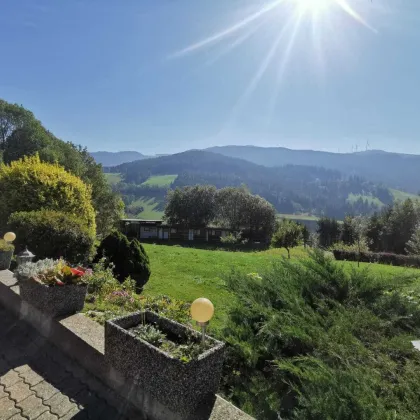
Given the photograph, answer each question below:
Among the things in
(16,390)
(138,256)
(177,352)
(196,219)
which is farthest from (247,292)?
(196,219)

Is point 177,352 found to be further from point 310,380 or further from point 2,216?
point 2,216

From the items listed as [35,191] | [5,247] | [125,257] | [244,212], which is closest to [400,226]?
[244,212]

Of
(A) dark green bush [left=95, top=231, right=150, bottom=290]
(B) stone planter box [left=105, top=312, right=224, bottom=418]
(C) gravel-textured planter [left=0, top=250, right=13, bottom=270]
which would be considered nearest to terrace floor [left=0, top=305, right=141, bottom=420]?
(B) stone planter box [left=105, top=312, right=224, bottom=418]

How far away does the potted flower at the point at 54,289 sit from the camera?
371cm

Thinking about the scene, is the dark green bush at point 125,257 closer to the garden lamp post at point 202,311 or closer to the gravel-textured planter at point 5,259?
the gravel-textured planter at point 5,259

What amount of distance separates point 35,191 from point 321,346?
8.94 meters

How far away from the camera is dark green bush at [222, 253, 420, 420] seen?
2232 millimetres

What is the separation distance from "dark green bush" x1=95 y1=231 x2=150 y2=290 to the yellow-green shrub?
171 centimetres

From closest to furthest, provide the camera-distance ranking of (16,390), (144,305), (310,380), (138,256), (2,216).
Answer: (310,380) < (16,390) < (144,305) < (138,256) < (2,216)

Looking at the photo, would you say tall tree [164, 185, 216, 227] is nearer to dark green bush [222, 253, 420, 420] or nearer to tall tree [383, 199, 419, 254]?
tall tree [383, 199, 419, 254]

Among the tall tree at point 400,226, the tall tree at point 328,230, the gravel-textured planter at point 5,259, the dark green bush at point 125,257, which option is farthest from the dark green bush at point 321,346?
the tall tree at point 328,230

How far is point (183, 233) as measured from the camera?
44.4 m

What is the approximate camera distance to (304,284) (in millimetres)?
4371

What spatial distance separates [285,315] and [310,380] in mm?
1074
